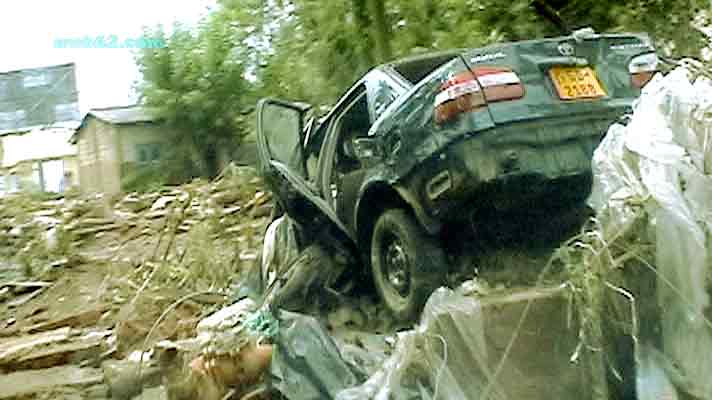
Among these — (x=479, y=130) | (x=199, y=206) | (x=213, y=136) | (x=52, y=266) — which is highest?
(x=479, y=130)

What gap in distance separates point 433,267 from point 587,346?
0.92m

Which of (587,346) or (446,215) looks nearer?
(587,346)

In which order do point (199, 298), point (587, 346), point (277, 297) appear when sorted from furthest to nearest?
point (199, 298)
point (277, 297)
point (587, 346)

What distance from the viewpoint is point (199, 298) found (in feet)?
16.8

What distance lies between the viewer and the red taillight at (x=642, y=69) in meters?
3.86

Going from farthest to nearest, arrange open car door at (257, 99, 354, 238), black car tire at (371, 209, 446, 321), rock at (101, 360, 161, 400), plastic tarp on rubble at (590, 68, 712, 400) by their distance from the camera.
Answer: open car door at (257, 99, 354, 238) → rock at (101, 360, 161, 400) → black car tire at (371, 209, 446, 321) → plastic tarp on rubble at (590, 68, 712, 400)

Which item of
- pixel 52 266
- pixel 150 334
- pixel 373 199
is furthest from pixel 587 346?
pixel 52 266

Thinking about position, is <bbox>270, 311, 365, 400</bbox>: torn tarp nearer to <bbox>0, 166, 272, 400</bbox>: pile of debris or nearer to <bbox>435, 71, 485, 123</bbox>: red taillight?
<bbox>0, 166, 272, 400</bbox>: pile of debris

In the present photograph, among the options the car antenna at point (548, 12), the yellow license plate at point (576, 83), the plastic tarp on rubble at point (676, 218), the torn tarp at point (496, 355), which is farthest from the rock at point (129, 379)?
the car antenna at point (548, 12)

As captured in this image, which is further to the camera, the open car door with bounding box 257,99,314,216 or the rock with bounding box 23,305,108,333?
the rock with bounding box 23,305,108,333

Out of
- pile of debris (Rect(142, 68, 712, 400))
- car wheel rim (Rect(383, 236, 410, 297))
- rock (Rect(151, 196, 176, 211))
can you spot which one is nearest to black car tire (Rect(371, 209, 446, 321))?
car wheel rim (Rect(383, 236, 410, 297))

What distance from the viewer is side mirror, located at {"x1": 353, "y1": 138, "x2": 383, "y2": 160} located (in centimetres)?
423

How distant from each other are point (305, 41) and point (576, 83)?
83.1 inches

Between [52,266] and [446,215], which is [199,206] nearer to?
[52,266]
